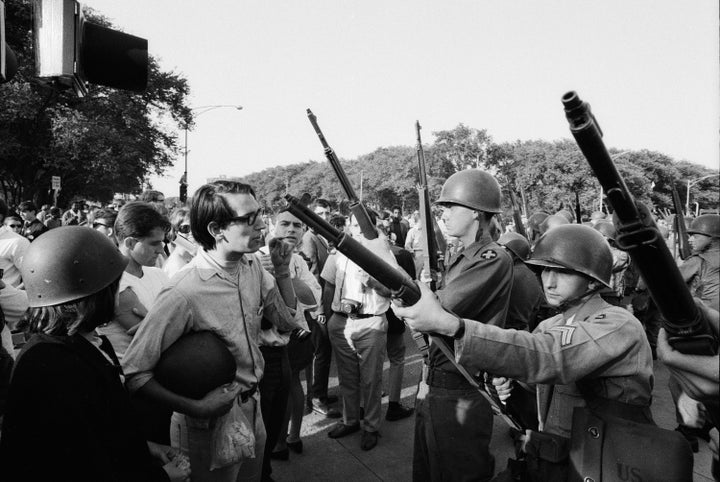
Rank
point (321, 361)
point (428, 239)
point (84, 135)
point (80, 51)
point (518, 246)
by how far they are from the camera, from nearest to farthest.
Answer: point (80, 51), point (428, 239), point (518, 246), point (321, 361), point (84, 135)

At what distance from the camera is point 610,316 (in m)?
2.31

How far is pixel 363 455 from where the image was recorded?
4824 millimetres

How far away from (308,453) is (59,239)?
142 inches

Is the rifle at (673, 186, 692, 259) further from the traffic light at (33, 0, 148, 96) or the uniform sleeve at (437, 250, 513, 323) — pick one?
the traffic light at (33, 0, 148, 96)

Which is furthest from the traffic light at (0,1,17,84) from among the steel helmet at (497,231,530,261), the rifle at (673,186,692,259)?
the rifle at (673,186,692,259)

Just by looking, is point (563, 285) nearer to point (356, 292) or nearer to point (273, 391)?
point (273, 391)

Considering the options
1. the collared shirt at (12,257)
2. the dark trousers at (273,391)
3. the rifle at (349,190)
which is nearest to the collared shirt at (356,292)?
the dark trousers at (273,391)

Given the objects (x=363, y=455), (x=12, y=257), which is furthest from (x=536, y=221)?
(x=12, y=257)

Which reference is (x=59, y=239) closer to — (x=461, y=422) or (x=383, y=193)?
(x=461, y=422)

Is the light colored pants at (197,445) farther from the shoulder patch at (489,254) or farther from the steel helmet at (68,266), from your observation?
the shoulder patch at (489,254)

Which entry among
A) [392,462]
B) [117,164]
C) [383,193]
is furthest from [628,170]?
[392,462]

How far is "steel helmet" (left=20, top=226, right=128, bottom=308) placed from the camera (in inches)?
78.8

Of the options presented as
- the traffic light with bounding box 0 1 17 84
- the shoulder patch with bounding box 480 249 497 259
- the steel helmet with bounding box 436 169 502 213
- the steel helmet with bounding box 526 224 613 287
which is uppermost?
the traffic light with bounding box 0 1 17 84

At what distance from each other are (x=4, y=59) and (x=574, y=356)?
11.4 feet
